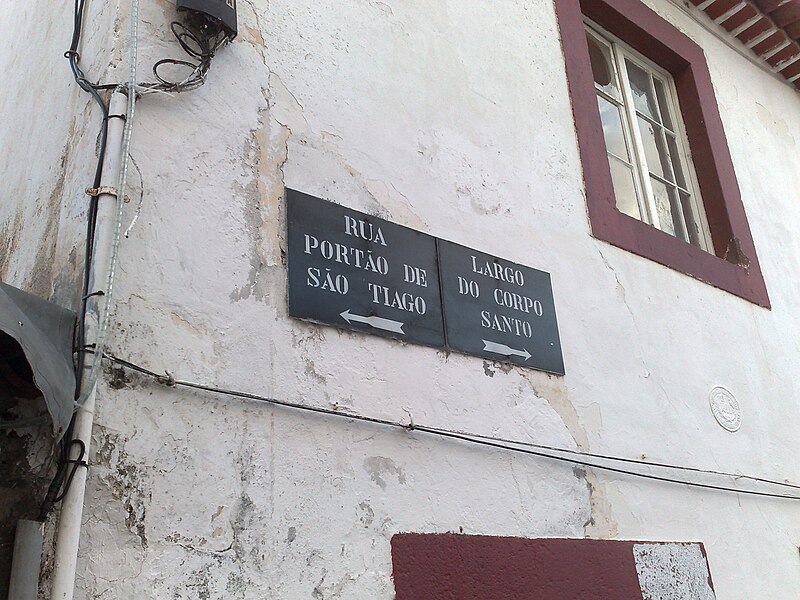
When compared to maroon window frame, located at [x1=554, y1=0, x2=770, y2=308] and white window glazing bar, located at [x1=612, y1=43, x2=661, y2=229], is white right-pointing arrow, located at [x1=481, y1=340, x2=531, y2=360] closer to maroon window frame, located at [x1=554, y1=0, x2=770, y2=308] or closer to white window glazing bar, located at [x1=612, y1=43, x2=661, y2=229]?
maroon window frame, located at [x1=554, y1=0, x2=770, y2=308]

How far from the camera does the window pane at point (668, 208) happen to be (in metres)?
4.33

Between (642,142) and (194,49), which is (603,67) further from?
(194,49)

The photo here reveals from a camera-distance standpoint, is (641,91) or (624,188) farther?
(641,91)

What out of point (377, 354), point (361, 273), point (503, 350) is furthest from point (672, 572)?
point (361, 273)

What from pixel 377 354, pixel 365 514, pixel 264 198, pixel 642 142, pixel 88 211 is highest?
pixel 642 142

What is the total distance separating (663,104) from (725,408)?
207 centimetres

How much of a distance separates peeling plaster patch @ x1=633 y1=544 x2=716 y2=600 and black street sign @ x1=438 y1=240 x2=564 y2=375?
777 millimetres

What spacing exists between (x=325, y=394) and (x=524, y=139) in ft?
5.64

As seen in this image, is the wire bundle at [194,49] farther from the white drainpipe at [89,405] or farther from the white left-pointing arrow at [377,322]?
the white left-pointing arrow at [377,322]

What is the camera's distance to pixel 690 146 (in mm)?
4715

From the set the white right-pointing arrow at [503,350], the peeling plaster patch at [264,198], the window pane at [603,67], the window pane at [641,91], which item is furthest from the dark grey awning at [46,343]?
the window pane at [641,91]

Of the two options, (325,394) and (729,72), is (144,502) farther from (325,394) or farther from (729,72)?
(729,72)

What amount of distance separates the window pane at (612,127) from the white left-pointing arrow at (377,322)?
218 centimetres

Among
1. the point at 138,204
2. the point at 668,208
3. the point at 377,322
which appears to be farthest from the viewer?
the point at 668,208
